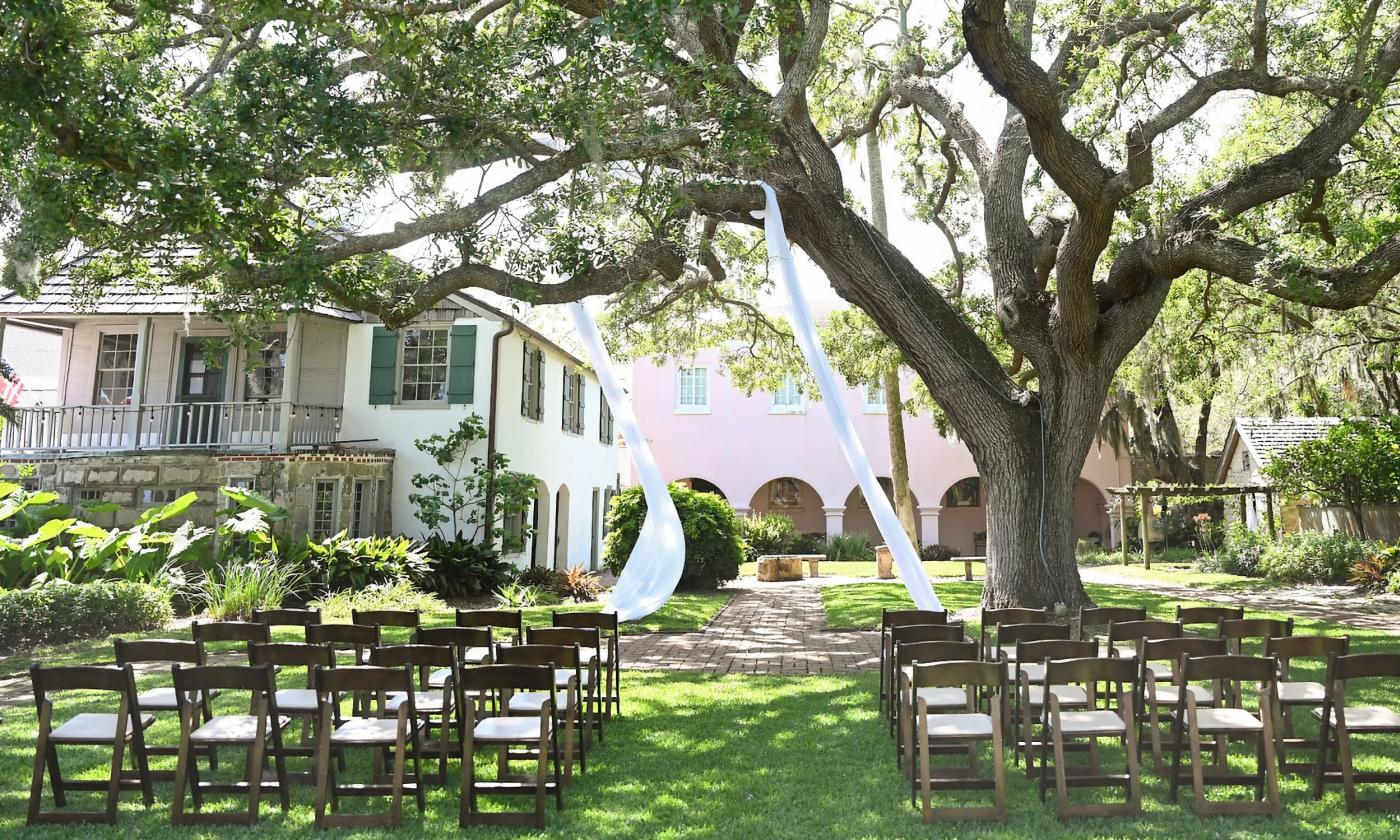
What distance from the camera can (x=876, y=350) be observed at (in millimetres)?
15844

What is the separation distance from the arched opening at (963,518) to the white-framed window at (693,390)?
294 inches

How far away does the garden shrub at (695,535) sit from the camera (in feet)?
51.6

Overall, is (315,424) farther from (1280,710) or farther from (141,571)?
(1280,710)

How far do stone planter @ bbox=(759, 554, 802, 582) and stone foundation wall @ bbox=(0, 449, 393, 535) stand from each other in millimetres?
8188

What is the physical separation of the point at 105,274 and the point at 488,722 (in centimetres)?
613

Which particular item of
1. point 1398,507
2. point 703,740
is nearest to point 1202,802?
point 703,740

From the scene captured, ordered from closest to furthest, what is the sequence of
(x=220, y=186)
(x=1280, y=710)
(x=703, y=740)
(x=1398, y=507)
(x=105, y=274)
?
(x=1280, y=710) → (x=703, y=740) → (x=220, y=186) → (x=105, y=274) → (x=1398, y=507)

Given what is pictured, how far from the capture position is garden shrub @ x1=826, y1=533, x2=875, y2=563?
2555cm

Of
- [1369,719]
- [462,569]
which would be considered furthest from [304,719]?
[462,569]

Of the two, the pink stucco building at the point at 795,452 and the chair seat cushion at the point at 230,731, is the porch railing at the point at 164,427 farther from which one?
the pink stucco building at the point at 795,452

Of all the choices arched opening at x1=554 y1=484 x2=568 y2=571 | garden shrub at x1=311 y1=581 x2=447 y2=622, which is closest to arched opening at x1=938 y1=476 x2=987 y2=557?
arched opening at x1=554 y1=484 x2=568 y2=571

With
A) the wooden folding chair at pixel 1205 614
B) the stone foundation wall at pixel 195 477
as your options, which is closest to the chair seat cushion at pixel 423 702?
the wooden folding chair at pixel 1205 614

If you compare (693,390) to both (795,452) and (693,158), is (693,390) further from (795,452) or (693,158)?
(693,158)

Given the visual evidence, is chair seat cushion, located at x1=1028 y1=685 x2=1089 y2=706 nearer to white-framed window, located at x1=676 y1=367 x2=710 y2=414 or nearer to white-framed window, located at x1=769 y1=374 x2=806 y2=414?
white-framed window, located at x1=769 y1=374 x2=806 y2=414
